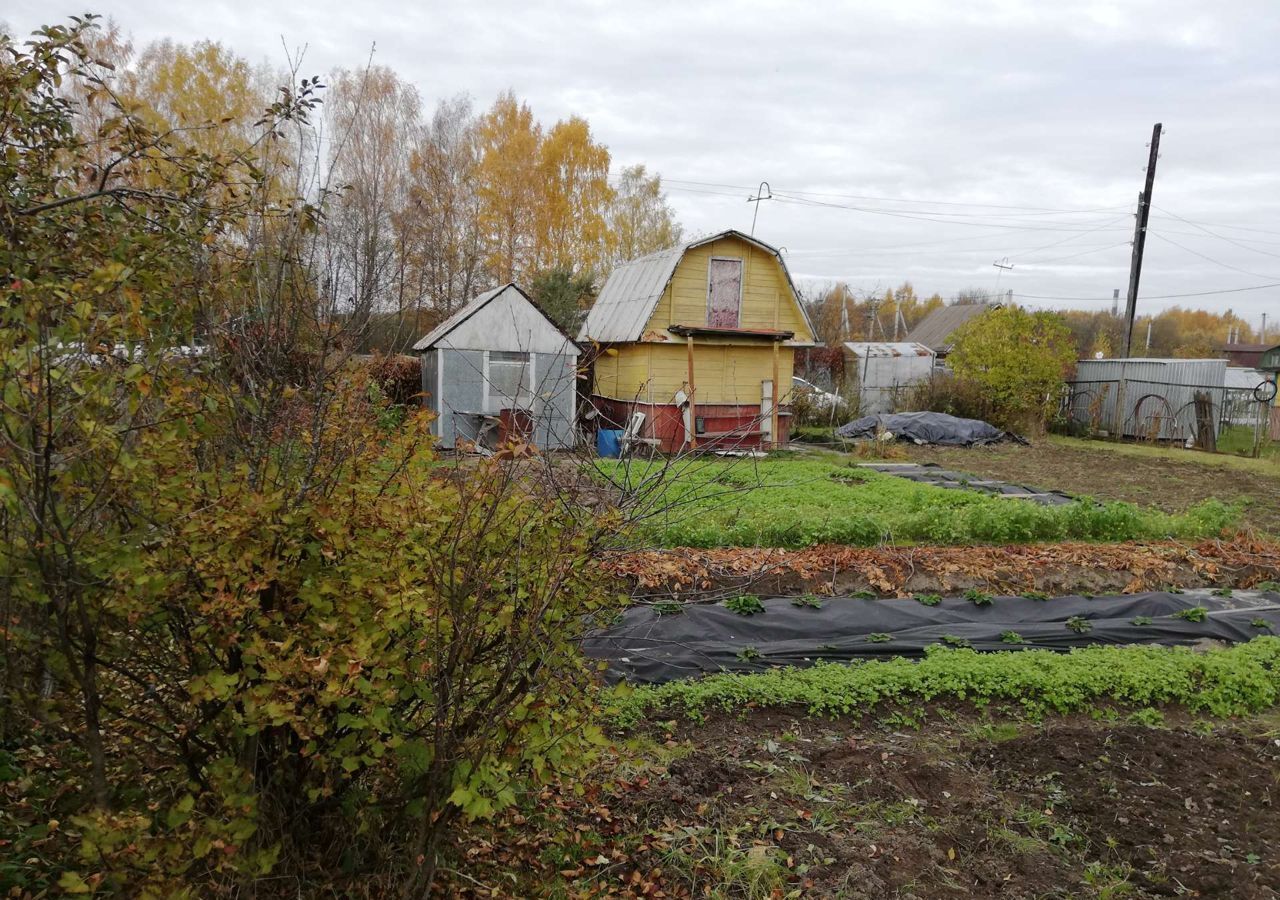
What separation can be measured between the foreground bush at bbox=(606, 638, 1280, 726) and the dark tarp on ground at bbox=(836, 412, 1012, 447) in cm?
1713

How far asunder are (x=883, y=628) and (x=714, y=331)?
42.2 feet

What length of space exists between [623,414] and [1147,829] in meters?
16.7

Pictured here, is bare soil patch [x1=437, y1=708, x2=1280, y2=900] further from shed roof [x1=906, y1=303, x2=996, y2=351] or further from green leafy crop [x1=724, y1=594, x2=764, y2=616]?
shed roof [x1=906, y1=303, x2=996, y2=351]

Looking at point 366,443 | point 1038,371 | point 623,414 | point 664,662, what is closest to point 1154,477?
point 1038,371

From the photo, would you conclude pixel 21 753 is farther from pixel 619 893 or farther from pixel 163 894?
pixel 619 893

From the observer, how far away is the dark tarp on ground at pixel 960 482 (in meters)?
13.9

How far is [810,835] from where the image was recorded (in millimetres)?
4016

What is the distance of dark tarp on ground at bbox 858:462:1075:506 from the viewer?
13867 millimetres

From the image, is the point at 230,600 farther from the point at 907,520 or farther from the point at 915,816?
the point at 907,520

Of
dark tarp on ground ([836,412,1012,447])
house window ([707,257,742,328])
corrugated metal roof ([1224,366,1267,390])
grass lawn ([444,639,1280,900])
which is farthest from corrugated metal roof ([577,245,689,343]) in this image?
corrugated metal roof ([1224,366,1267,390])

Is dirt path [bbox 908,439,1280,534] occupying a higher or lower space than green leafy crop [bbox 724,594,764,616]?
higher

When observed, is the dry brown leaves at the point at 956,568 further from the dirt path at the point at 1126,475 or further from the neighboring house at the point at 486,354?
the neighboring house at the point at 486,354

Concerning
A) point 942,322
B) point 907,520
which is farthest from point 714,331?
point 942,322

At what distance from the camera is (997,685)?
596 cm
